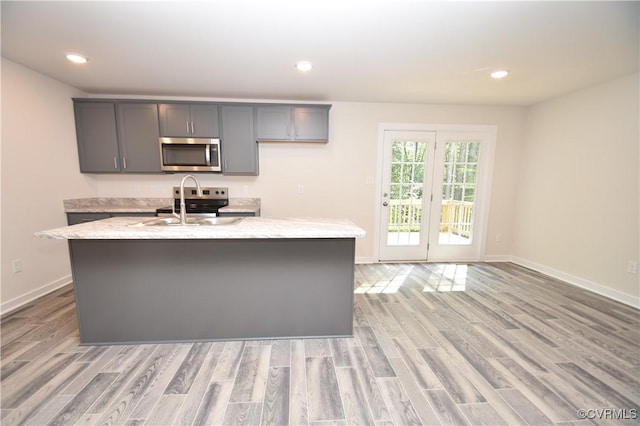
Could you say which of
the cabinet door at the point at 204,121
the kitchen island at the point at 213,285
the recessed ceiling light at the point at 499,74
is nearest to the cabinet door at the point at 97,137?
the cabinet door at the point at 204,121

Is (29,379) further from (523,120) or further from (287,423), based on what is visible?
(523,120)

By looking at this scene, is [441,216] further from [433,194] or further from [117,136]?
[117,136]

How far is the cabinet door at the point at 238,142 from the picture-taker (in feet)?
10.8

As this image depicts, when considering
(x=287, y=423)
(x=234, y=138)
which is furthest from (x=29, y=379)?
(x=234, y=138)

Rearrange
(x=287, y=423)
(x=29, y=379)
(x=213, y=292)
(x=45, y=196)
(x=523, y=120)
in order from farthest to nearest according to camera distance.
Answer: (x=523, y=120) → (x=45, y=196) → (x=213, y=292) → (x=29, y=379) → (x=287, y=423)

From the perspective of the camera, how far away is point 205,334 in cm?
196

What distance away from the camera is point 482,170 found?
12.8 ft

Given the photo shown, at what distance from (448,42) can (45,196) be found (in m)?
4.25

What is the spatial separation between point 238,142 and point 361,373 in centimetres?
295

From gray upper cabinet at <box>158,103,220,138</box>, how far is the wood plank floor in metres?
2.24

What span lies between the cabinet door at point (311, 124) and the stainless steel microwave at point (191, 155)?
1067 mm

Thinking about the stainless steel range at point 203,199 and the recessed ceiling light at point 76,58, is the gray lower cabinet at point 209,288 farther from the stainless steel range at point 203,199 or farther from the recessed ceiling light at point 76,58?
the recessed ceiling light at point 76,58

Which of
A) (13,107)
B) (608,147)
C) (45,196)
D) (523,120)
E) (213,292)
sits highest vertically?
(523,120)

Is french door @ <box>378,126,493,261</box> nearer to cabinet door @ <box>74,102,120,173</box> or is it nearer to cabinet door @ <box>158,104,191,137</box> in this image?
cabinet door @ <box>158,104,191,137</box>
